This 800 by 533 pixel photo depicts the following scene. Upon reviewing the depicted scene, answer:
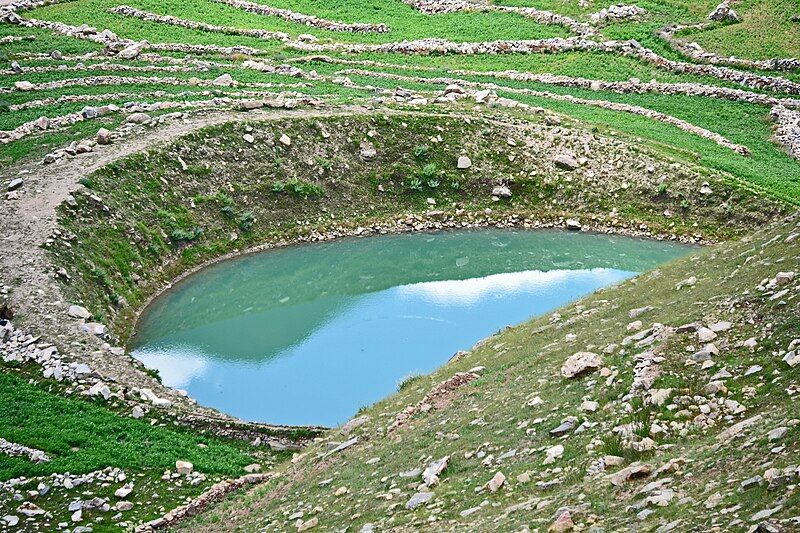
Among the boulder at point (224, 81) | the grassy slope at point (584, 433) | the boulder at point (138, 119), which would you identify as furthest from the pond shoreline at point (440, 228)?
the grassy slope at point (584, 433)

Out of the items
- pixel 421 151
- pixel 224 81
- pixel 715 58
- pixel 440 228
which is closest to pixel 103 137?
pixel 224 81

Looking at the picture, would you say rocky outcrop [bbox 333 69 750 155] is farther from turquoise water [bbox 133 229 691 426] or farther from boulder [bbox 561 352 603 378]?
boulder [bbox 561 352 603 378]

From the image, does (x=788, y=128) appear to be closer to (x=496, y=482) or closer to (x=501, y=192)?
(x=501, y=192)

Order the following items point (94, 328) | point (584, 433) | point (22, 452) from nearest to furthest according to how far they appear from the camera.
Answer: point (584, 433)
point (22, 452)
point (94, 328)

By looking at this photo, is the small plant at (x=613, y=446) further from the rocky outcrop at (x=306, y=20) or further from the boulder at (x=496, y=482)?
the rocky outcrop at (x=306, y=20)

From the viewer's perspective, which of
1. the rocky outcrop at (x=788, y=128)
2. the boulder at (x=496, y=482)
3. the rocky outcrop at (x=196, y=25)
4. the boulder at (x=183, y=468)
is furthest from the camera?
the rocky outcrop at (x=196, y=25)
